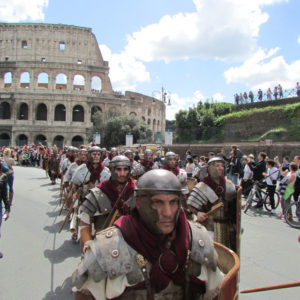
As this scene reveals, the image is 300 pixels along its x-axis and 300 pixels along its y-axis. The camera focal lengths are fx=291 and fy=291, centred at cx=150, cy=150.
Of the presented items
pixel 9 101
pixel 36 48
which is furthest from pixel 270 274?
pixel 36 48

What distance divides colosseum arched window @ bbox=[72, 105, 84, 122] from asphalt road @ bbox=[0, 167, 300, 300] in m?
43.5

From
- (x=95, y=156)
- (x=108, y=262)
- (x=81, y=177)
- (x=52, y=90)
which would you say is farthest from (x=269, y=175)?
(x=52, y=90)

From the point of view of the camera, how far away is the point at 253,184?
9703 millimetres

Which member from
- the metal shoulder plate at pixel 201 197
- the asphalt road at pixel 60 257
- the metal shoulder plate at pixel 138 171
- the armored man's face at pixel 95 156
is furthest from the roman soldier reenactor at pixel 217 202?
the metal shoulder plate at pixel 138 171

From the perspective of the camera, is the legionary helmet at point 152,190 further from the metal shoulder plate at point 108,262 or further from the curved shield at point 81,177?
the curved shield at point 81,177

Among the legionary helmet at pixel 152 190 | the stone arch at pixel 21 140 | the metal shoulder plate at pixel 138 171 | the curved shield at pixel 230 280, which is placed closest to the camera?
the curved shield at pixel 230 280

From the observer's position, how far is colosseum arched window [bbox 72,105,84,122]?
50469 millimetres

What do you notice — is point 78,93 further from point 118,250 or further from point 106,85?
point 118,250

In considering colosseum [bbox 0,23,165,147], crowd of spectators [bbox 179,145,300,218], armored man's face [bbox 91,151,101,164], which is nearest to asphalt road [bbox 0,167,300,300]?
crowd of spectators [bbox 179,145,300,218]

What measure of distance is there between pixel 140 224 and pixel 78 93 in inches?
1927

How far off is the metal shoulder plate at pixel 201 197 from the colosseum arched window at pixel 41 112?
50.6 meters

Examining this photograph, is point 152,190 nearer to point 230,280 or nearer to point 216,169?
point 230,280

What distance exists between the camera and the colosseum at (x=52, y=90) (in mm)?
47219

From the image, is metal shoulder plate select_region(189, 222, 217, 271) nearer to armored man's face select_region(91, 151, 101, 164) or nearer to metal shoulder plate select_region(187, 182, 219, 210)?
metal shoulder plate select_region(187, 182, 219, 210)
